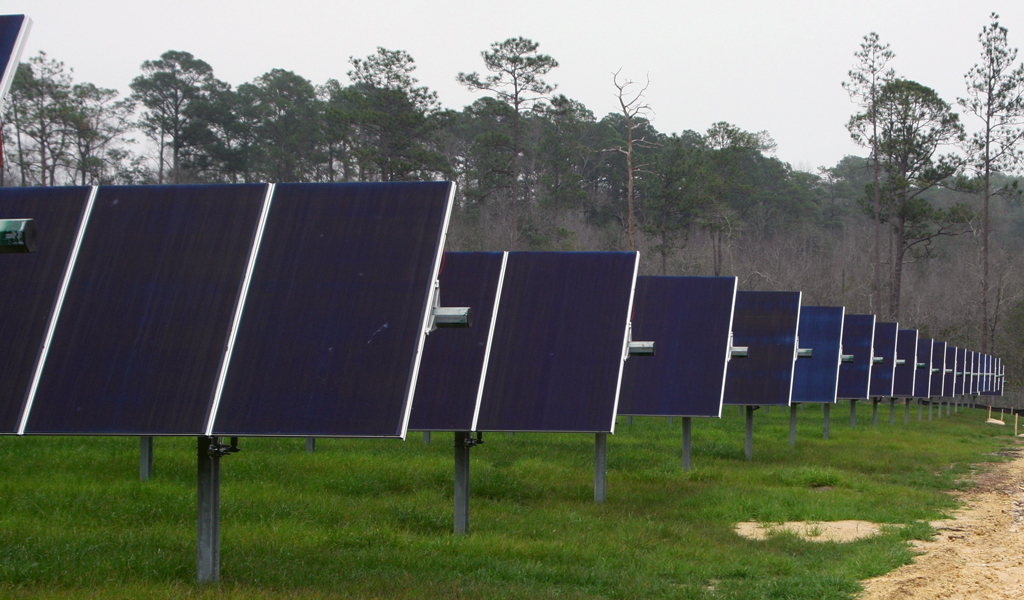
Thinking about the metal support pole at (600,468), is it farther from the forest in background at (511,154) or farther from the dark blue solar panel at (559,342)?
the forest in background at (511,154)

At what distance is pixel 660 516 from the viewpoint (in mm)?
13867

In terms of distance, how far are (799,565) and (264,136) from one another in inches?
2195

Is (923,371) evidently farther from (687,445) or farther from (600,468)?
(600,468)

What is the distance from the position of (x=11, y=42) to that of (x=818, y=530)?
1127 cm

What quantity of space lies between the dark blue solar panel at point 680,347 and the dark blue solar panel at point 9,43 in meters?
11.6

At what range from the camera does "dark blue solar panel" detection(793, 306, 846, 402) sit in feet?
89.4

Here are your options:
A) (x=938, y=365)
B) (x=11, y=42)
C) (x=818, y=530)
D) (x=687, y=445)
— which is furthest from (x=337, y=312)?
(x=938, y=365)

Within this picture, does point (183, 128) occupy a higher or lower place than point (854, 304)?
higher

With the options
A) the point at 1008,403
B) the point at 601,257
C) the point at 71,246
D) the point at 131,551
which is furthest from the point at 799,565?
the point at 1008,403

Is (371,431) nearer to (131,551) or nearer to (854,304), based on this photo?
(131,551)

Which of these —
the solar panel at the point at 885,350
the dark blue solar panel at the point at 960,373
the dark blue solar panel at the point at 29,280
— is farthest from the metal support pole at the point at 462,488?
the dark blue solar panel at the point at 960,373

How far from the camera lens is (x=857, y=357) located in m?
33.8

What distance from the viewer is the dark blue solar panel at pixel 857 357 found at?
32906 millimetres

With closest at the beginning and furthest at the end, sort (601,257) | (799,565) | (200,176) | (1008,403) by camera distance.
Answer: (799,565)
(601,257)
(200,176)
(1008,403)
